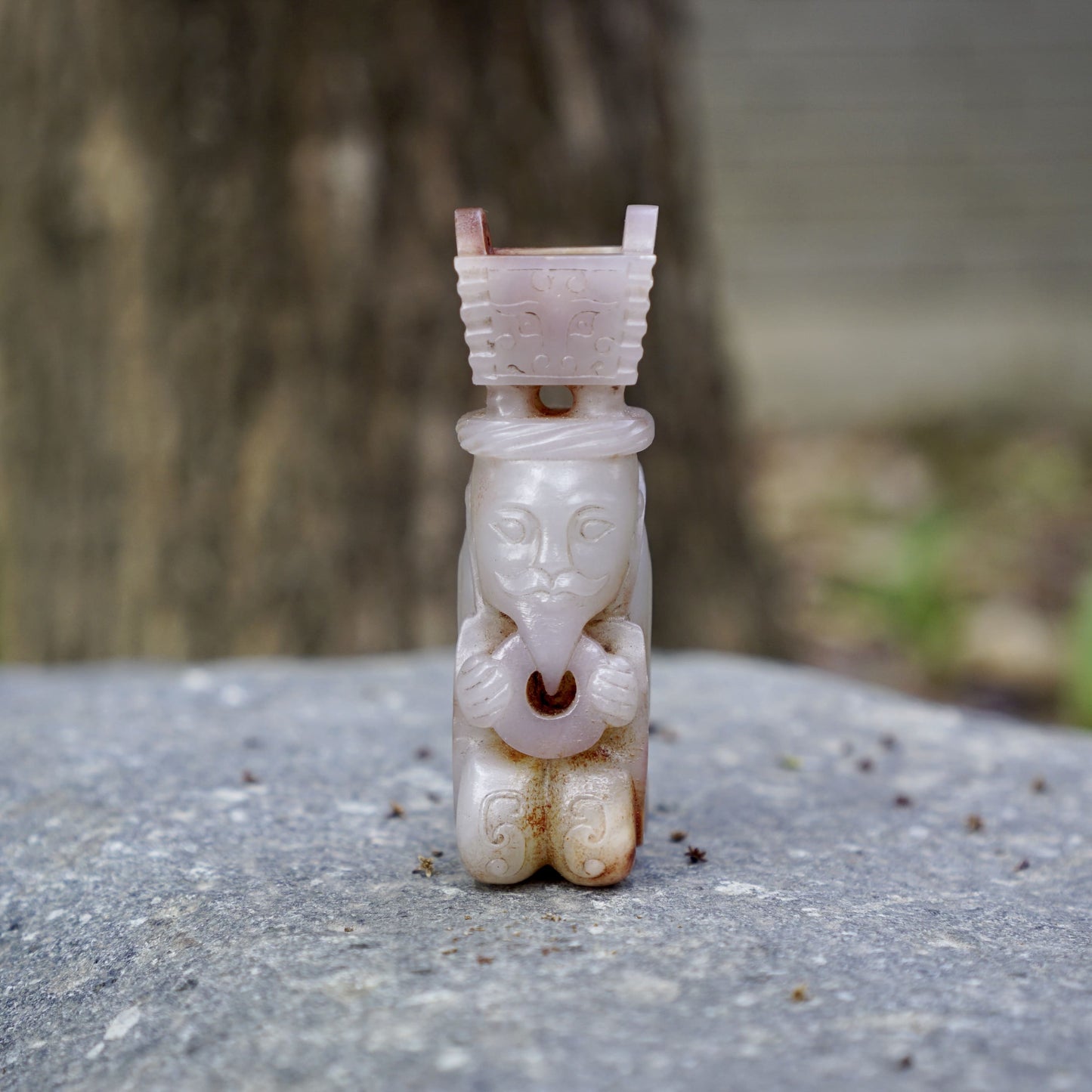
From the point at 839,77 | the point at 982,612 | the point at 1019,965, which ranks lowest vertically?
the point at 982,612

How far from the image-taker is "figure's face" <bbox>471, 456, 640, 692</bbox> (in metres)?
2.15

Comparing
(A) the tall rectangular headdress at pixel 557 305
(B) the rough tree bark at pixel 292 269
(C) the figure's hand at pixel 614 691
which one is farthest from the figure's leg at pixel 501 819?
(B) the rough tree bark at pixel 292 269

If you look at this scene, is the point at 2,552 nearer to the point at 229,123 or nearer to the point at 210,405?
the point at 210,405

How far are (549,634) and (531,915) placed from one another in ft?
1.40

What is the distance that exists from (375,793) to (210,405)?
6.00ft

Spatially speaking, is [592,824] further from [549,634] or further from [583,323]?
[583,323]

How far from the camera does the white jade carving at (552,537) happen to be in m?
2.14

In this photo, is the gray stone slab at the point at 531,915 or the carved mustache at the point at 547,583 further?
the carved mustache at the point at 547,583

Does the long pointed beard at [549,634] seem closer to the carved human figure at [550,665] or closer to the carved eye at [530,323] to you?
the carved human figure at [550,665]

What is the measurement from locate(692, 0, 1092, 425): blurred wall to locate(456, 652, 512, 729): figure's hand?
6369 mm

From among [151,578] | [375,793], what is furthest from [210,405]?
[375,793]

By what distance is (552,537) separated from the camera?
7.06 ft

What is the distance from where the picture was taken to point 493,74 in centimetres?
411

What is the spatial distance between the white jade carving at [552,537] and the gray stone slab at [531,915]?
0.13m
